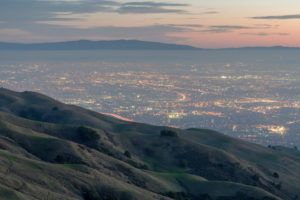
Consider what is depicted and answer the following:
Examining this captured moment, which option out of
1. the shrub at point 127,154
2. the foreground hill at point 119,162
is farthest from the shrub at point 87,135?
the shrub at point 127,154

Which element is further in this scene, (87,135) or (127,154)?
(87,135)

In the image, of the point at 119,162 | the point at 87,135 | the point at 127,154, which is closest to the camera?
the point at 119,162

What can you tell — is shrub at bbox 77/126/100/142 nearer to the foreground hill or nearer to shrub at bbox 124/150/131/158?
the foreground hill

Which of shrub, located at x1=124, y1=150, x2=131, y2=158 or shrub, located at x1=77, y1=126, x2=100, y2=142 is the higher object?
shrub, located at x1=77, y1=126, x2=100, y2=142

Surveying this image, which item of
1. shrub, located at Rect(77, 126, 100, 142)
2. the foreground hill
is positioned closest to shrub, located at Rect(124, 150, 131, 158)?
the foreground hill

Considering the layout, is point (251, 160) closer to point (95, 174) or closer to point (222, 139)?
point (222, 139)

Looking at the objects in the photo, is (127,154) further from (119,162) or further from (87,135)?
(119,162)

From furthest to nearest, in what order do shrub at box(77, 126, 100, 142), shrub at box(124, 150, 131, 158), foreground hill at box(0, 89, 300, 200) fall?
shrub at box(77, 126, 100, 142) < shrub at box(124, 150, 131, 158) < foreground hill at box(0, 89, 300, 200)

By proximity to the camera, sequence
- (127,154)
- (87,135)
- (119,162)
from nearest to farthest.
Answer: (119,162), (127,154), (87,135)

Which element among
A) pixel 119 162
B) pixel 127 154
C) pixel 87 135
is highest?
pixel 87 135

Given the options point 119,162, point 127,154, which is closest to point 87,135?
→ point 127,154
